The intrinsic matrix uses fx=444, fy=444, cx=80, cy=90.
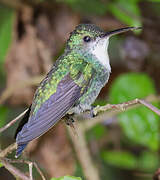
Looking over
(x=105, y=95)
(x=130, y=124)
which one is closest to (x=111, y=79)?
(x=105, y=95)

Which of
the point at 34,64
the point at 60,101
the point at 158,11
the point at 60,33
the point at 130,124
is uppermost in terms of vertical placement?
the point at 158,11

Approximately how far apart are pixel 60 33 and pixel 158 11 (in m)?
0.99

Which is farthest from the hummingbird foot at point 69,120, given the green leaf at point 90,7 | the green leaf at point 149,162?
the green leaf at point 149,162

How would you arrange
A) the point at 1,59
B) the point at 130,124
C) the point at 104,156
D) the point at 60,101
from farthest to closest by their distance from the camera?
the point at 104,156 < the point at 1,59 < the point at 130,124 < the point at 60,101

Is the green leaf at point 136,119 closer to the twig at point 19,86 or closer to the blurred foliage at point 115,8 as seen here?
the blurred foliage at point 115,8

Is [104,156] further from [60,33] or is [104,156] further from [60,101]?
[60,101]

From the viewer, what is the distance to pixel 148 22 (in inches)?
163

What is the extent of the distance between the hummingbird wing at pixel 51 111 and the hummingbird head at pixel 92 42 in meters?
0.28

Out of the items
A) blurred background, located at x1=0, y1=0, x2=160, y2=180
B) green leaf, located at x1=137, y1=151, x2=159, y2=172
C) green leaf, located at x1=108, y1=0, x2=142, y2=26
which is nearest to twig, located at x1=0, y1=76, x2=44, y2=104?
blurred background, located at x1=0, y1=0, x2=160, y2=180

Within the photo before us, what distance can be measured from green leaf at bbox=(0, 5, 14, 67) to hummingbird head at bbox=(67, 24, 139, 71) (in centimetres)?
94

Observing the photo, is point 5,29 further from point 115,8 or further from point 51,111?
point 51,111

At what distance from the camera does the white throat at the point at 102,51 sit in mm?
2854

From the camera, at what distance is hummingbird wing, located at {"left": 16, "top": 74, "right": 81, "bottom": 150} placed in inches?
90.4

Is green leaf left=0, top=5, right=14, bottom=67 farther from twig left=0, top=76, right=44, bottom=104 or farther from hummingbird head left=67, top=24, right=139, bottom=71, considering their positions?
hummingbird head left=67, top=24, right=139, bottom=71
